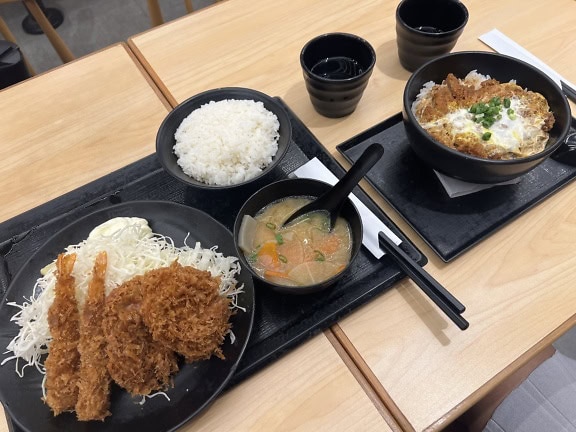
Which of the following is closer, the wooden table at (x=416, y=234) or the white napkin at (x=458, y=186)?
the wooden table at (x=416, y=234)

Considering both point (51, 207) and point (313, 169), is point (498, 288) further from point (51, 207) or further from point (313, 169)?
point (51, 207)

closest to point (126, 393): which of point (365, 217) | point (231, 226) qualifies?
point (231, 226)

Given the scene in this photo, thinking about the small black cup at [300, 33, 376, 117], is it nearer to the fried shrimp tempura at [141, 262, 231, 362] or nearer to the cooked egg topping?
the cooked egg topping

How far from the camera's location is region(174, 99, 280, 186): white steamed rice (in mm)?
1405

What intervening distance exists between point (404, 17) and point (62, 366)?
1640 millimetres

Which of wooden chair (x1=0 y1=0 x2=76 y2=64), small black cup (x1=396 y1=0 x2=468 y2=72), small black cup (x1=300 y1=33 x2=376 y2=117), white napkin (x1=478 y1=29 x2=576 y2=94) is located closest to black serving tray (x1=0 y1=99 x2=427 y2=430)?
small black cup (x1=300 y1=33 x2=376 y2=117)

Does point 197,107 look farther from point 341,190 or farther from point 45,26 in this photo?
point 45,26

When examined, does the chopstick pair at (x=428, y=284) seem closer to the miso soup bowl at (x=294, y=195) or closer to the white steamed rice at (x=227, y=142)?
the miso soup bowl at (x=294, y=195)

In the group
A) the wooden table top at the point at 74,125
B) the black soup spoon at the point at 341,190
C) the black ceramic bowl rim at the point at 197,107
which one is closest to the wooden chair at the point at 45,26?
the wooden table top at the point at 74,125

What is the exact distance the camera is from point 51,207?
147 centimetres

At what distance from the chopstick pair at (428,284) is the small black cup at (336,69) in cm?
54

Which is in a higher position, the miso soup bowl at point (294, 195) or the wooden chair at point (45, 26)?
the wooden chair at point (45, 26)

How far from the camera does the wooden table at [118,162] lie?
108cm

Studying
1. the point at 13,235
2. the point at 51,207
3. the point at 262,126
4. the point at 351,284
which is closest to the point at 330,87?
the point at 262,126
